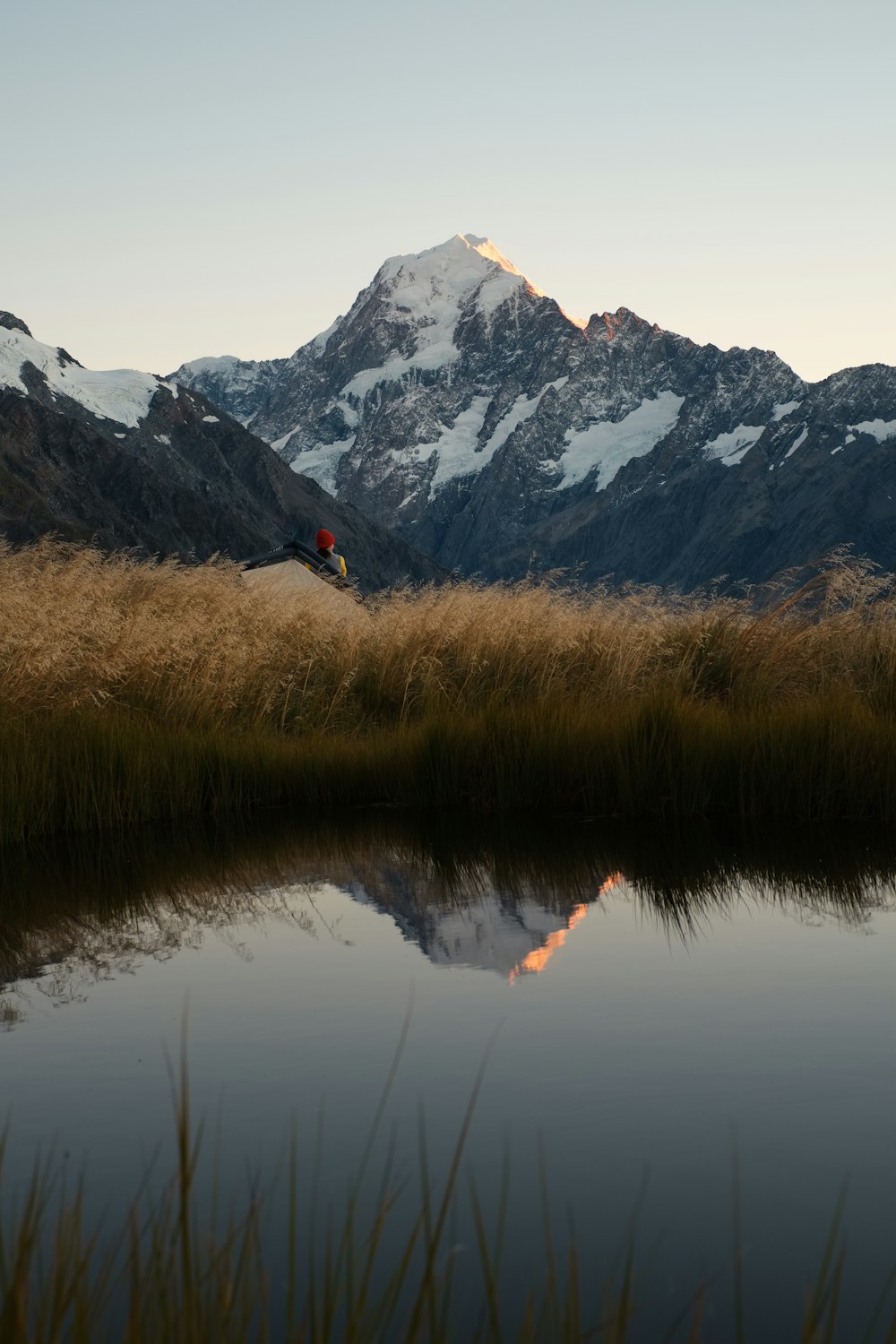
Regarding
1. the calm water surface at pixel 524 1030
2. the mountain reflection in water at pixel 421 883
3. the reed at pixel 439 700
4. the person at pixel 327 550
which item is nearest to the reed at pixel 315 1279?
the calm water surface at pixel 524 1030

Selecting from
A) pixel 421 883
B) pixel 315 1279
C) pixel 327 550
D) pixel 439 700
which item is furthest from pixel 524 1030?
pixel 327 550

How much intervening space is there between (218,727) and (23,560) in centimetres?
522

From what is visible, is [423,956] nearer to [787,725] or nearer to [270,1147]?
[270,1147]

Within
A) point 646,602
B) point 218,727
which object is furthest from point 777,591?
point 218,727

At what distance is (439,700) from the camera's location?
468 inches


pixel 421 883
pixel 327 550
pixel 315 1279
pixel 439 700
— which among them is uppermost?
pixel 327 550

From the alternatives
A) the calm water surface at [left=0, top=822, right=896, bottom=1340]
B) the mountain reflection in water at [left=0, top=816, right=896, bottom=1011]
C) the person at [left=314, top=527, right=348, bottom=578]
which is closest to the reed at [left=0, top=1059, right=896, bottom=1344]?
the calm water surface at [left=0, top=822, right=896, bottom=1340]

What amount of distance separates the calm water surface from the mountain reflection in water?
0.02 meters

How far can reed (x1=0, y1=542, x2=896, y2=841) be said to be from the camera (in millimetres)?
8914

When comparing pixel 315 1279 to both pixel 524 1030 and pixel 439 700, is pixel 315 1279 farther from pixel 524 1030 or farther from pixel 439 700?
pixel 439 700

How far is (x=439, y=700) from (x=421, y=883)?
4811 mm

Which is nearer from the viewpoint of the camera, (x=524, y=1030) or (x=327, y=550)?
(x=524, y=1030)

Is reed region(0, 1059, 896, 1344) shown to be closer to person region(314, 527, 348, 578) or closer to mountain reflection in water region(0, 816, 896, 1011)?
mountain reflection in water region(0, 816, 896, 1011)

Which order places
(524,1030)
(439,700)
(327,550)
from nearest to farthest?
(524,1030) → (439,700) → (327,550)
